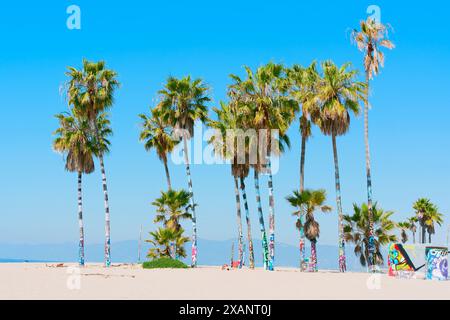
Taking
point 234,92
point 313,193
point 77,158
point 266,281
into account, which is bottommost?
point 266,281

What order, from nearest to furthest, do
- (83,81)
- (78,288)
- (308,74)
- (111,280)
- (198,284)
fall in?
(78,288), (198,284), (111,280), (308,74), (83,81)

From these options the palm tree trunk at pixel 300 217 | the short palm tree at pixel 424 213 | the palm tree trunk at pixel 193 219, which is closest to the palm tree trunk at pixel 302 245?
the palm tree trunk at pixel 300 217

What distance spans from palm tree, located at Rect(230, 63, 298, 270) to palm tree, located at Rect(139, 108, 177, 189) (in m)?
19.3

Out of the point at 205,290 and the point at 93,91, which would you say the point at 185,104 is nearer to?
the point at 93,91

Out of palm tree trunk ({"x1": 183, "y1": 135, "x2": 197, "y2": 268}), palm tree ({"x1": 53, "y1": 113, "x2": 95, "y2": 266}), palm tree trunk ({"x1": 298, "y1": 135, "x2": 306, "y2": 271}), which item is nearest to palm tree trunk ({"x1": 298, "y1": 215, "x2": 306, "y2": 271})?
A: palm tree trunk ({"x1": 298, "y1": 135, "x2": 306, "y2": 271})

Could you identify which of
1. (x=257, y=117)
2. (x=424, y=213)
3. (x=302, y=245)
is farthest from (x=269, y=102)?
(x=424, y=213)

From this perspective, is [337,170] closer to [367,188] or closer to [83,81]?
[367,188]

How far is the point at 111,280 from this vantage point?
31438 millimetres

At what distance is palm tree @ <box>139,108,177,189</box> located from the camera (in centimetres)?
6494

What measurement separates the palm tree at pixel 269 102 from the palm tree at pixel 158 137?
19.3m

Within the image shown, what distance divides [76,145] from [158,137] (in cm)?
1055

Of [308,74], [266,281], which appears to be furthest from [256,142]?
[266,281]

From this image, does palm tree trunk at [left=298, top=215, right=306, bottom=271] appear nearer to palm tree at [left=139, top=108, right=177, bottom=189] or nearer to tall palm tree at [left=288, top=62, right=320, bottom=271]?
tall palm tree at [left=288, top=62, right=320, bottom=271]

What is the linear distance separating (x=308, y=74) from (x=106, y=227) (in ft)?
79.4
